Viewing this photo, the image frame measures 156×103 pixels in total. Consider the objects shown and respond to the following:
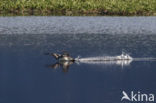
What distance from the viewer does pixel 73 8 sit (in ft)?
515

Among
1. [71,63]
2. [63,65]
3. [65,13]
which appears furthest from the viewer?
[65,13]

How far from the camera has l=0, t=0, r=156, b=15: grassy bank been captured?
505ft

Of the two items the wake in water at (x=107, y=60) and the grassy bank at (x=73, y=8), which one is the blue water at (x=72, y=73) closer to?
the wake in water at (x=107, y=60)

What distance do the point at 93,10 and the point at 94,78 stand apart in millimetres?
102782

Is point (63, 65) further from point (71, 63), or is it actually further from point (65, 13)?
point (65, 13)

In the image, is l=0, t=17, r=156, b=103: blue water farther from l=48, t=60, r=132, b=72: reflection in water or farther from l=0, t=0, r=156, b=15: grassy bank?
l=0, t=0, r=156, b=15: grassy bank

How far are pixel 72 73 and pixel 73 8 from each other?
10083 cm

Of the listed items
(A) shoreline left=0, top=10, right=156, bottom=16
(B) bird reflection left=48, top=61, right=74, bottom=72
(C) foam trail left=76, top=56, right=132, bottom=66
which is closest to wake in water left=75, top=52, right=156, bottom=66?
(C) foam trail left=76, top=56, right=132, bottom=66

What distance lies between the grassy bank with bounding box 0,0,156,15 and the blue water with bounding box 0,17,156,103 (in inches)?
2587

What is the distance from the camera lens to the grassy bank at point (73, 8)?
15400cm

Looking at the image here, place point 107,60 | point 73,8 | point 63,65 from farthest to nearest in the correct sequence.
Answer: point 73,8
point 107,60
point 63,65

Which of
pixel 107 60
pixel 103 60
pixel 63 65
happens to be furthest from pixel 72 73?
pixel 107 60

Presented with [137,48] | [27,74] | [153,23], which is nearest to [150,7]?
[153,23]

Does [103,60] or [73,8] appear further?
[73,8]
